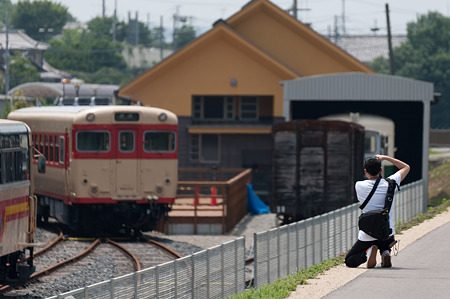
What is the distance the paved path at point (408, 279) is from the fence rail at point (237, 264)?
1.64 metres

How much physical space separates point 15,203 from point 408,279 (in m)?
6.86

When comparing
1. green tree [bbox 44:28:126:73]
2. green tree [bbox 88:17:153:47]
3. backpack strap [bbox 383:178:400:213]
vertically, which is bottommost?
backpack strap [bbox 383:178:400:213]

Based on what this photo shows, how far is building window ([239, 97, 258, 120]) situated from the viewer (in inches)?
1797

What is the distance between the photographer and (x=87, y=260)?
2069cm

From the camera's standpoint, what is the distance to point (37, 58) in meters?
101

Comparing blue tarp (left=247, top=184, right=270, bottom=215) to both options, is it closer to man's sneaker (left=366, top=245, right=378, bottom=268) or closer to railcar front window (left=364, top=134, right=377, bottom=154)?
railcar front window (left=364, top=134, right=377, bottom=154)

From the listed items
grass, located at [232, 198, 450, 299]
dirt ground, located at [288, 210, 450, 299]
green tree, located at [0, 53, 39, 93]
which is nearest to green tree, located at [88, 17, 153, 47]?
green tree, located at [0, 53, 39, 93]

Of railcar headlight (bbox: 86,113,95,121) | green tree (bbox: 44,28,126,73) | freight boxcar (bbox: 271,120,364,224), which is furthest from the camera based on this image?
green tree (bbox: 44,28,126,73)

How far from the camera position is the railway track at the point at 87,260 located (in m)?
17.6

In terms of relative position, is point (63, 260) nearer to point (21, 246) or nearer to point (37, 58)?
point (21, 246)

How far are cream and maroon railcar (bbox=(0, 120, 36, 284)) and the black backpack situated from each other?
598 centimetres

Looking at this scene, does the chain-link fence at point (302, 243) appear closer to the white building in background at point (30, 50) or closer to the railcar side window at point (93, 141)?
the railcar side window at point (93, 141)

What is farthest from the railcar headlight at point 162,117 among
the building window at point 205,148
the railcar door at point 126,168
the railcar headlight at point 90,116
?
the building window at point 205,148

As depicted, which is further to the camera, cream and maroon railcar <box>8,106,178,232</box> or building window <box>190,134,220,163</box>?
building window <box>190,134,220,163</box>
